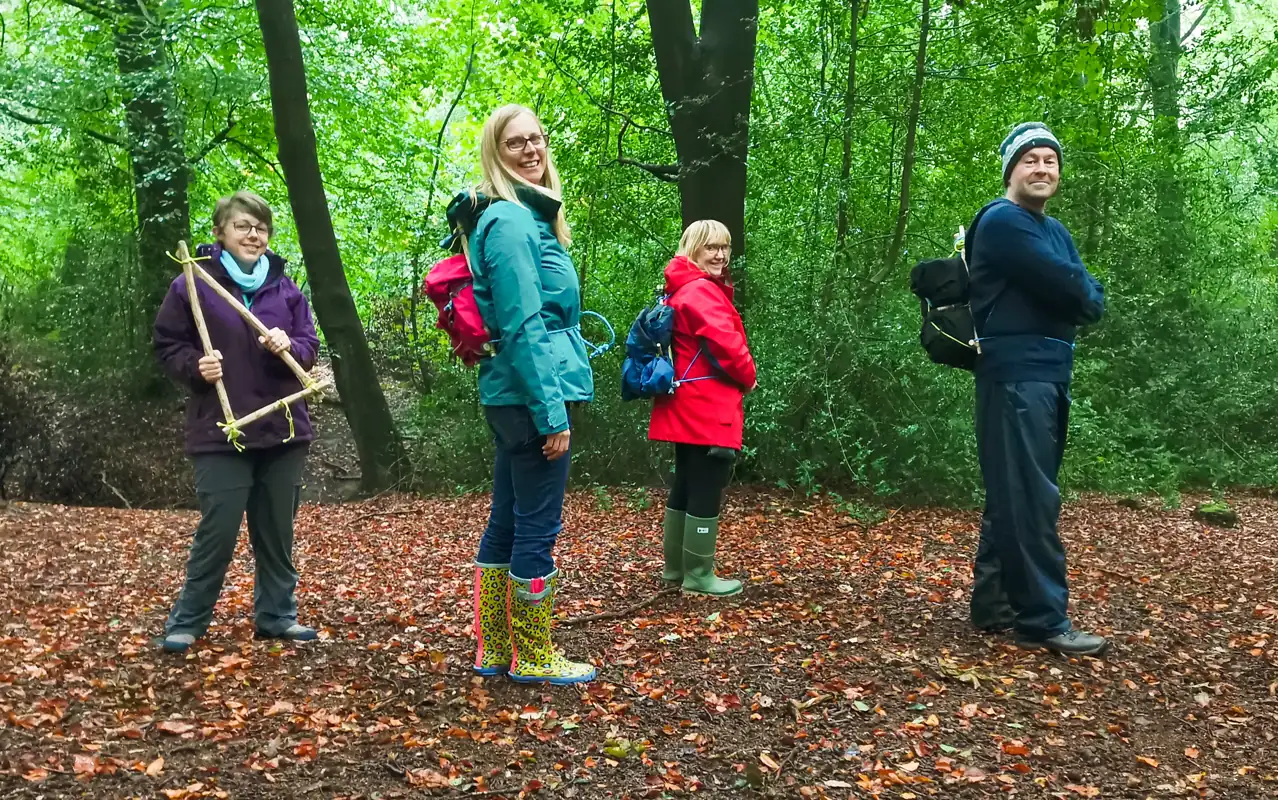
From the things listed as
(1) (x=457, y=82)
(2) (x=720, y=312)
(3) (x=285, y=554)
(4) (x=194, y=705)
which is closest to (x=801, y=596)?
(2) (x=720, y=312)

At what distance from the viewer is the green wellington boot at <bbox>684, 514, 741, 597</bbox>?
17.2 feet

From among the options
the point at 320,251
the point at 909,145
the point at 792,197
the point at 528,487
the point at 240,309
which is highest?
the point at 909,145

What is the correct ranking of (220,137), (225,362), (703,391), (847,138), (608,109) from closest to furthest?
(225,362), (703,391), (847,138), (608,109), (220,137)

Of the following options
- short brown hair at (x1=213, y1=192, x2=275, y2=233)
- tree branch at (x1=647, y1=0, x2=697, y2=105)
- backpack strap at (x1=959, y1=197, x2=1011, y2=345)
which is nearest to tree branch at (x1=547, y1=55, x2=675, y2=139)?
tree branch at (x1=647, y1=0, x2=697, y2=105)

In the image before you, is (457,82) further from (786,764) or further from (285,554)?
(786,764)

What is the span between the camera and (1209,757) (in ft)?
10.9

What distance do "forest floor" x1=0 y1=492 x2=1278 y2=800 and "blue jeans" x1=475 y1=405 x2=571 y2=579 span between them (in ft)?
1.81

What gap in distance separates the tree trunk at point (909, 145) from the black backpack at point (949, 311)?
3.54m

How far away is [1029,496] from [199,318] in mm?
3719

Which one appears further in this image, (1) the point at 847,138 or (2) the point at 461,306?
(1) the point at 847,138

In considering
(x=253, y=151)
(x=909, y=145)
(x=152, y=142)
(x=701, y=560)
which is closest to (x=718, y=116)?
(x=909, y=145)

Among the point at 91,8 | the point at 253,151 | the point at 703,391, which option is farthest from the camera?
the point at 253,151

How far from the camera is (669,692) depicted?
3.94 meters

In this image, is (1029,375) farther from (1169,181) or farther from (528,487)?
(1169,181)
